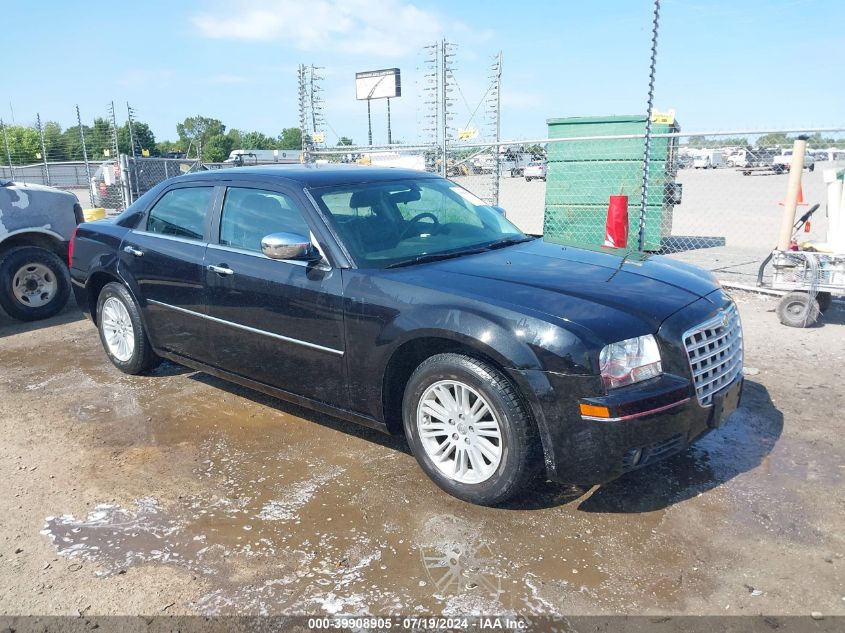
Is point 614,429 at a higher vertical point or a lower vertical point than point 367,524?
higher

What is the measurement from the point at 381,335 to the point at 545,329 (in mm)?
925

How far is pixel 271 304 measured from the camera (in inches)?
157

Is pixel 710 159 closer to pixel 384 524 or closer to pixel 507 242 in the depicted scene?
pixel 507 242

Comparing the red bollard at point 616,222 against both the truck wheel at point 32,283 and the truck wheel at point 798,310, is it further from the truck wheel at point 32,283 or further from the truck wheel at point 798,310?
the truck wheel at point 32,283

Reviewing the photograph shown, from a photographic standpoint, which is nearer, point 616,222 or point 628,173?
point 616,222

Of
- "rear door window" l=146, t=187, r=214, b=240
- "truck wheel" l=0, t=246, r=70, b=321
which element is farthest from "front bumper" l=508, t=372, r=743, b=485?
"truck wheel" l=0, t=246, r=70, b=321

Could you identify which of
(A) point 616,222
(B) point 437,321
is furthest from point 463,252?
(A) point 616,222

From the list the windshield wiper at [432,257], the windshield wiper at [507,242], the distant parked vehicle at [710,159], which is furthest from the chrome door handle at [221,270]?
the distant parked vehicle at [710,159]

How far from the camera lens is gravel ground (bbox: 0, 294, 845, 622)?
270cm

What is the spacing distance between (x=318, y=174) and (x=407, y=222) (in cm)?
69

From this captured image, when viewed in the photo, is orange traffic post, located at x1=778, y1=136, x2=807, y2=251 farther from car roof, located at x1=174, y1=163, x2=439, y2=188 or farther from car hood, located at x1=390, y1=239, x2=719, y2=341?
car roof, located at x1=174, y1=163, x2=439, y2=188

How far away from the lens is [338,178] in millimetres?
4266

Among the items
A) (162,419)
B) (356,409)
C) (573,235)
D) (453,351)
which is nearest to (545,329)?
(453,351)

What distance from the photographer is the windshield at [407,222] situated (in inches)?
152
